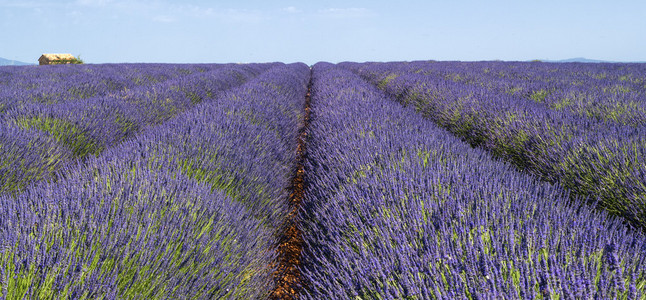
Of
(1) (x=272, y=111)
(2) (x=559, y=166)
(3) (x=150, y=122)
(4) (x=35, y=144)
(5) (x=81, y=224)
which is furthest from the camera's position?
(3) (x=150, y=122)

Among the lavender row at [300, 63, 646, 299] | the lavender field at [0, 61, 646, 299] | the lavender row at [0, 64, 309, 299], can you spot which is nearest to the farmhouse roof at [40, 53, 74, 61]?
the lavender field at [0, 61, 646, 299]

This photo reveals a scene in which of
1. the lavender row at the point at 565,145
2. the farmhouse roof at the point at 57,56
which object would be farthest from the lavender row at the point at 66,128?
the farmhouse roof at the point at 57,56

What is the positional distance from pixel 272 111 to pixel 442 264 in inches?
135

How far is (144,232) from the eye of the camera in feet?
4.55

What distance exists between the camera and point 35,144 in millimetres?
3104

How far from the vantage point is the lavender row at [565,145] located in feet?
7.42

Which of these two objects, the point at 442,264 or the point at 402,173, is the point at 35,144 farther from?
the point at 442,264

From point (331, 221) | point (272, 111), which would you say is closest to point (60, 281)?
point (331, 221)

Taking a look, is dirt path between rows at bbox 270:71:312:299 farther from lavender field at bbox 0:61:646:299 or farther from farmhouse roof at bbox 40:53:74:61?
farmhouse roof at bbox 40:53:74:61

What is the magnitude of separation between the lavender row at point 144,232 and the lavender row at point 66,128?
0.91 metres

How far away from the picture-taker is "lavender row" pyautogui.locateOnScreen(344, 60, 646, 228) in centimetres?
226

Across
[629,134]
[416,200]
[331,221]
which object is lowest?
[331,221]

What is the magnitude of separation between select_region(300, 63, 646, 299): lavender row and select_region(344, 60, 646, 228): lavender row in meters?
0.55

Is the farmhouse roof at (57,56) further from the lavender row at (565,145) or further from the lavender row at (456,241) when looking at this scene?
the lavender row at (456,241)
